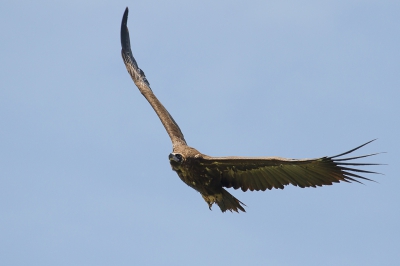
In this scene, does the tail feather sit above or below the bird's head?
below

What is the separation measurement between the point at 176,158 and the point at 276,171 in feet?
5.57

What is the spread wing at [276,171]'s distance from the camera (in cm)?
1330

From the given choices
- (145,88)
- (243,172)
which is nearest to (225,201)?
(243,172)

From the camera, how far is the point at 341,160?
13109 mm

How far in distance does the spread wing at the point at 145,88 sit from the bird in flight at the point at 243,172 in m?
0.53

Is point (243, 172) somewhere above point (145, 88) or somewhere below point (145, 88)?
below

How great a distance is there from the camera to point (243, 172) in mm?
14523

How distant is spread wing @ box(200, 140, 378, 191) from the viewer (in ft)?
43.6

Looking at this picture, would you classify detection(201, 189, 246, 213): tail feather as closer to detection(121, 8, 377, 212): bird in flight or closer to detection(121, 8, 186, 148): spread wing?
detection(121, 8, 377, 212): bird in flight

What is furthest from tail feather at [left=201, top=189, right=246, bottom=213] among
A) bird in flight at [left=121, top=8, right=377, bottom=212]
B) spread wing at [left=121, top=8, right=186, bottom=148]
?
spread wing at [left=121, top=8, right=186, bottom=148]

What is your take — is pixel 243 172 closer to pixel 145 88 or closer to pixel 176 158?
pixel 176 158

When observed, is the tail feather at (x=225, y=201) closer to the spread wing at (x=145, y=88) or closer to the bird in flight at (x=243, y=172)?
the bird in flight at (x=243, y=172)

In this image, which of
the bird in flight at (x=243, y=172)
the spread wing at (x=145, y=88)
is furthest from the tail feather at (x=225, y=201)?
the spread wing at (x=145, y=88)

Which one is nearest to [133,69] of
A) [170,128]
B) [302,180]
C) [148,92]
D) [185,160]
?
[148,92]
